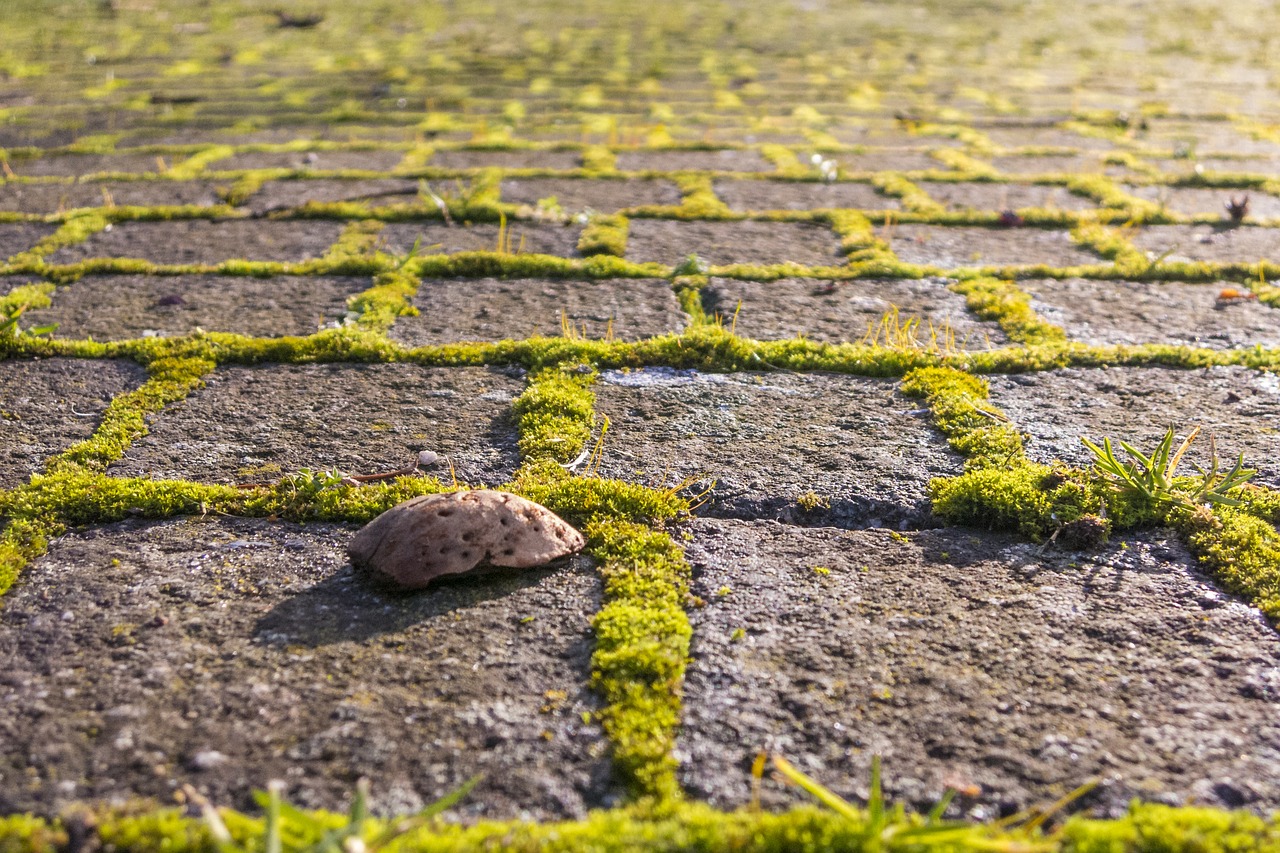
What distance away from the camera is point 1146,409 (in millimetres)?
2861

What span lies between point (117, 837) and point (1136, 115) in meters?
8.65

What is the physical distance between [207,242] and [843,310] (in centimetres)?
296

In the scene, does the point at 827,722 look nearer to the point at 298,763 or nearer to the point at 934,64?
the point at 298,763

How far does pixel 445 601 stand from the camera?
198 cm

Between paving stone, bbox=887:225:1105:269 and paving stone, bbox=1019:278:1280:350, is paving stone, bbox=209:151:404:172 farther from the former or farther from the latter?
paving stone, bbox=1019:278:1280:350

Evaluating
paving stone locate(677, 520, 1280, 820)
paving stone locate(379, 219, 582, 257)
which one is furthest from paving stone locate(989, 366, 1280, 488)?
paving stone locate(379, 219, 582, 257)

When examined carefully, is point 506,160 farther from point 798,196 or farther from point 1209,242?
point 1209,242

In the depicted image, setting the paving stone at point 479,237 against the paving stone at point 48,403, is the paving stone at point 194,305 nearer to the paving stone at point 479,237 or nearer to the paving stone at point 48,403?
the paving stone at point 48,403

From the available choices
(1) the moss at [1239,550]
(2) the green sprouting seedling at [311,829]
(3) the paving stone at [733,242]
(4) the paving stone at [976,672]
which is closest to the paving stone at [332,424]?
(4) the paving stone at [976,672]

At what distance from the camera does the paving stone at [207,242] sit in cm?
423

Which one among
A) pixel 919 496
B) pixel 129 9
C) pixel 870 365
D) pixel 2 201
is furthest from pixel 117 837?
pixel 129 9

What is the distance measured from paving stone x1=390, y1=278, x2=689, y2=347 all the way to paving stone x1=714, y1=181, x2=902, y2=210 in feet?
4.85

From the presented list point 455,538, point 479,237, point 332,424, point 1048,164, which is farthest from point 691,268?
point 1048,164

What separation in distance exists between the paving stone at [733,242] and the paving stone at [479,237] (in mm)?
322
